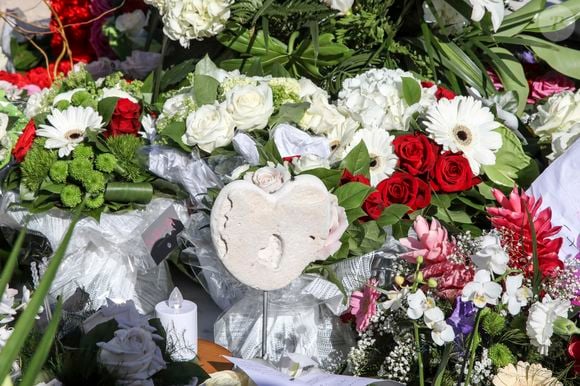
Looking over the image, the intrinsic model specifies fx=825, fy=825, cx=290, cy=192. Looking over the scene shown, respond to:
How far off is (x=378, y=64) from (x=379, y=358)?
785 millimetres

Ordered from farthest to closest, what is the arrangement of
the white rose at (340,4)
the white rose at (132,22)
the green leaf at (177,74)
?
the white rose at (132,22) → the green leaf at (177,74) → the white rose at (340,4)

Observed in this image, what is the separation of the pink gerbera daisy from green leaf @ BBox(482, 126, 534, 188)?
1.33ft

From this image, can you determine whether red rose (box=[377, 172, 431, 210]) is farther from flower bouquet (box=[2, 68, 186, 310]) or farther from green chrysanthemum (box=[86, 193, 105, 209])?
green chrysanthemum (box=[86, 193, 105, 209])

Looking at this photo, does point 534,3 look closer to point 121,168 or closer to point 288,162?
point 288,162

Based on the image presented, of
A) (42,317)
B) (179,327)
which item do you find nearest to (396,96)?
(179,327)

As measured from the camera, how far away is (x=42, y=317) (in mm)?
1287

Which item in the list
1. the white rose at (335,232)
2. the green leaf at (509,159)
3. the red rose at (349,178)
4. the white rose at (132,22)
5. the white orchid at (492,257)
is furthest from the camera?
the white rose at (132,22)

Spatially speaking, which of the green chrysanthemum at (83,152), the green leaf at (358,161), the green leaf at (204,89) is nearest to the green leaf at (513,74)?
the green leaf at (358,161)

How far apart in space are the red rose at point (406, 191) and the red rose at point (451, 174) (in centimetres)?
4

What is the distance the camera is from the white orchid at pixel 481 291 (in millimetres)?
1041

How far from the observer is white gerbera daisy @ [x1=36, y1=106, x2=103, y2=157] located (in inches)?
62.1

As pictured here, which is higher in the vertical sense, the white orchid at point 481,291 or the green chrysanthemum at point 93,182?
the white orchid at point 481,291

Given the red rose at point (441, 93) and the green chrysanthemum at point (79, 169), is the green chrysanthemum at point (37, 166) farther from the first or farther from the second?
the red rose at point (441, 93)

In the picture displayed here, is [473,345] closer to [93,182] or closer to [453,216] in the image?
[453,216]
